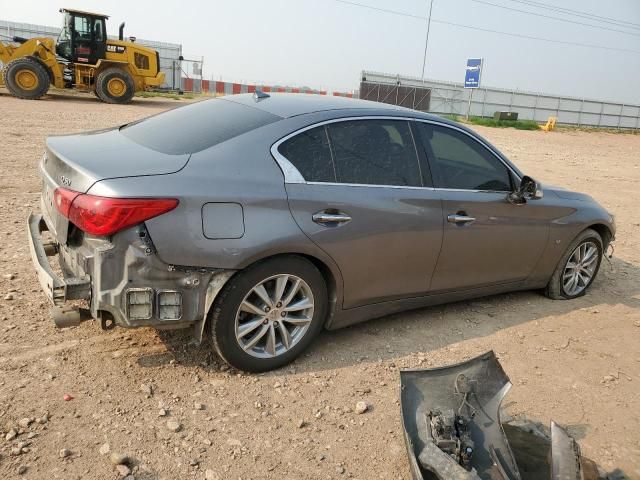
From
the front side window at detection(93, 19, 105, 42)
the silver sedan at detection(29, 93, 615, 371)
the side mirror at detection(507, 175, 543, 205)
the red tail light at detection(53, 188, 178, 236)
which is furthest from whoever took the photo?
the front side window at detection(93, 19, 105, 42)

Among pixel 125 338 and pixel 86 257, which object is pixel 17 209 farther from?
pixel 86 257

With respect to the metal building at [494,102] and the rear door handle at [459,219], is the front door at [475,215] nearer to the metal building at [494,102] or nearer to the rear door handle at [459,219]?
the rear door handle at [459,219]

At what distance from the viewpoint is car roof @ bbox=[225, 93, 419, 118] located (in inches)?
140

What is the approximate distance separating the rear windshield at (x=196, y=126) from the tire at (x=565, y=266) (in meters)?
3.02

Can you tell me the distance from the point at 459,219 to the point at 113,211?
7.65 feet

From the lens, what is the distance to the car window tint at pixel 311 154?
10.8 feet

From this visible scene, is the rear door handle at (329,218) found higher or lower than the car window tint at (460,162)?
lower

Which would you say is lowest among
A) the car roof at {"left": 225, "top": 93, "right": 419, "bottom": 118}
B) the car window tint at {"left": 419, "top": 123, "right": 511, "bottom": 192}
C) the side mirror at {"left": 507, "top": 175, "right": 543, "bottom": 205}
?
the side mirror at {"left": 507, "top": 175, "right": 543, "bottom": 205}

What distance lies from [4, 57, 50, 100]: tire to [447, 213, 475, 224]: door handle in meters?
18.5

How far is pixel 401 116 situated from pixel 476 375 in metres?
1.84

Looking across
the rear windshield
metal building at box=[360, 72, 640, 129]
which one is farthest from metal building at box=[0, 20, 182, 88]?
the rear windshield

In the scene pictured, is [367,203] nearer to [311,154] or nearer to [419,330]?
[311,154]

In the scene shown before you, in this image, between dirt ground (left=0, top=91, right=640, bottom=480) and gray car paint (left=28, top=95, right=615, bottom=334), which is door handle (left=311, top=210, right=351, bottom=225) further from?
dirt ground (left=0, top=91, right=640, bottom=480)

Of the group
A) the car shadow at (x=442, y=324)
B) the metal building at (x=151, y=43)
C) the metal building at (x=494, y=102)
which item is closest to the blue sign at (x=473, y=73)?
the metal building at (x=494, y=102)
